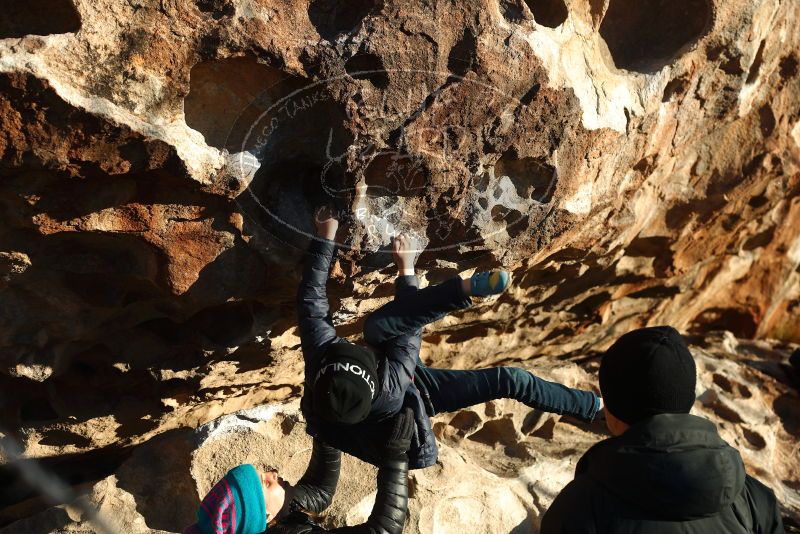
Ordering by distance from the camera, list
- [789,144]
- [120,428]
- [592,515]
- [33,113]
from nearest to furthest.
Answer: [592,515]
[33,113]
[120,428]
[789,144]

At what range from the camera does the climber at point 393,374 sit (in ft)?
6.87

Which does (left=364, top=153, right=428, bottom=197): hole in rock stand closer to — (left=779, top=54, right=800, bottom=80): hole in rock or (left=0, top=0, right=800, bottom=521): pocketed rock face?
(left=0, top=0, right=800, bottom=521): pocketed rock face

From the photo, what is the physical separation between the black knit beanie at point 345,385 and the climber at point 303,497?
23 centimetres

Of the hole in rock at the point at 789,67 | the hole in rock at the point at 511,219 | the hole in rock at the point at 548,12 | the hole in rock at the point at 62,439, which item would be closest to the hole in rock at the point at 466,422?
the hole in rock at the point at 511,219

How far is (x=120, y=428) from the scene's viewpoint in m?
2.98

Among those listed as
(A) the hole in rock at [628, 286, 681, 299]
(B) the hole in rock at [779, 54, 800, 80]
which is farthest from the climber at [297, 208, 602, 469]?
(B) the hole in rock at [779, 54, 800, 80]

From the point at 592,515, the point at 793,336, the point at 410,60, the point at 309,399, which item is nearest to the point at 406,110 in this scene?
the point at 410,60

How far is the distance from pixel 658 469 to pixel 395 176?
1.25 metres

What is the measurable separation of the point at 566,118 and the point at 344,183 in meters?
0.76

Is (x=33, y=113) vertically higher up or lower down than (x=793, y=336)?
higher up

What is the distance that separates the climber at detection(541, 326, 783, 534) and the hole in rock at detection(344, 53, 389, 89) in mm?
1073

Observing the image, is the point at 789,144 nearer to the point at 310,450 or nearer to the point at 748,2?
the point at 748,2

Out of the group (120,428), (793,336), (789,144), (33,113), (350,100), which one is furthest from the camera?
(793,336)

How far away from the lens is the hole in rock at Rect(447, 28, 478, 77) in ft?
7.43
